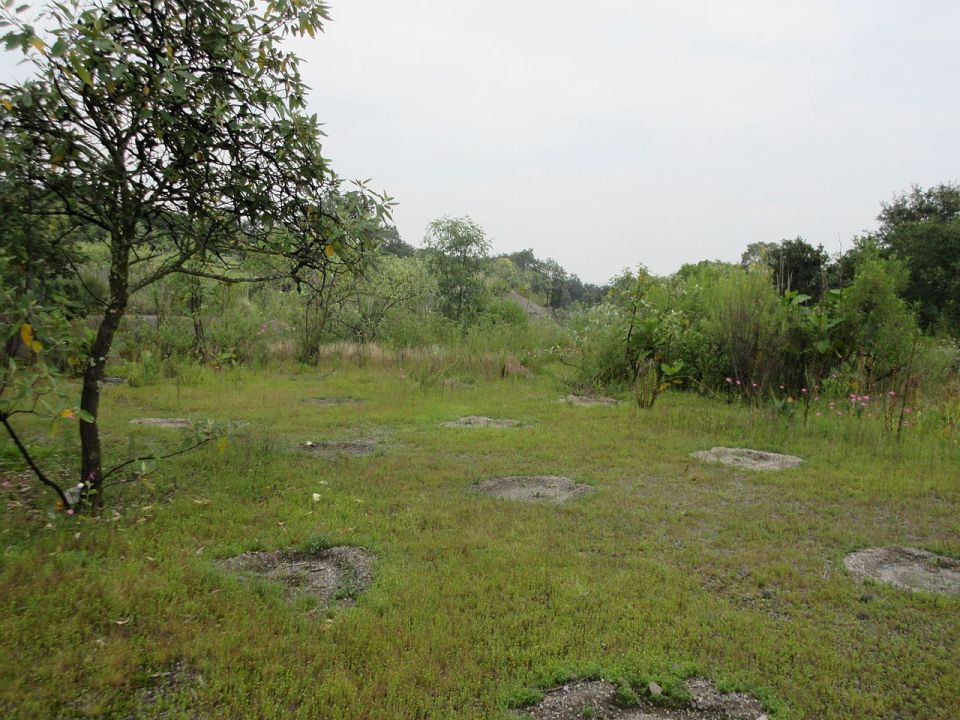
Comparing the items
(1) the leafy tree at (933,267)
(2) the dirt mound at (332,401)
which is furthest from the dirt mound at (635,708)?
(1) the leafy tree at (933,267)

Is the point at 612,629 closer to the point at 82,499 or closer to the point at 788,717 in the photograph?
the point at 788,717

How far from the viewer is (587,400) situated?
9.87 metres

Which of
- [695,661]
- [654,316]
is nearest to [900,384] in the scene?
[654,316]

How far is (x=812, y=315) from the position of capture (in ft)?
29.2

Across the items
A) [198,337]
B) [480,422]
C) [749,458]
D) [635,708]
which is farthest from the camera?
[198,337]

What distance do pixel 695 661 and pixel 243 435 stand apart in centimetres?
545

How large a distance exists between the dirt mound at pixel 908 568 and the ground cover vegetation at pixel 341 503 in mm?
80

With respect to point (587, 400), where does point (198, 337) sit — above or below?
above

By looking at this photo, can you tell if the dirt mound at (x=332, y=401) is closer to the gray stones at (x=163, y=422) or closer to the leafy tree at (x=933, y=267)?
the gray stones at (x=163, y=422)

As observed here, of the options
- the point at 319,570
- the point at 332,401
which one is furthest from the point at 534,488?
the point at 332,401

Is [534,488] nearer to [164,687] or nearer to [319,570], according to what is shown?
[319,570]

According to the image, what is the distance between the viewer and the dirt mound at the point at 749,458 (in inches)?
241

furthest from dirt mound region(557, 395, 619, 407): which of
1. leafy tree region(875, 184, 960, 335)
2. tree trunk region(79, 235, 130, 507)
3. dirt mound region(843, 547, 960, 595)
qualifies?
leafy tree region(875, 184, 960, 335)

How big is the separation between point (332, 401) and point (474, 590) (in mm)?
6509
